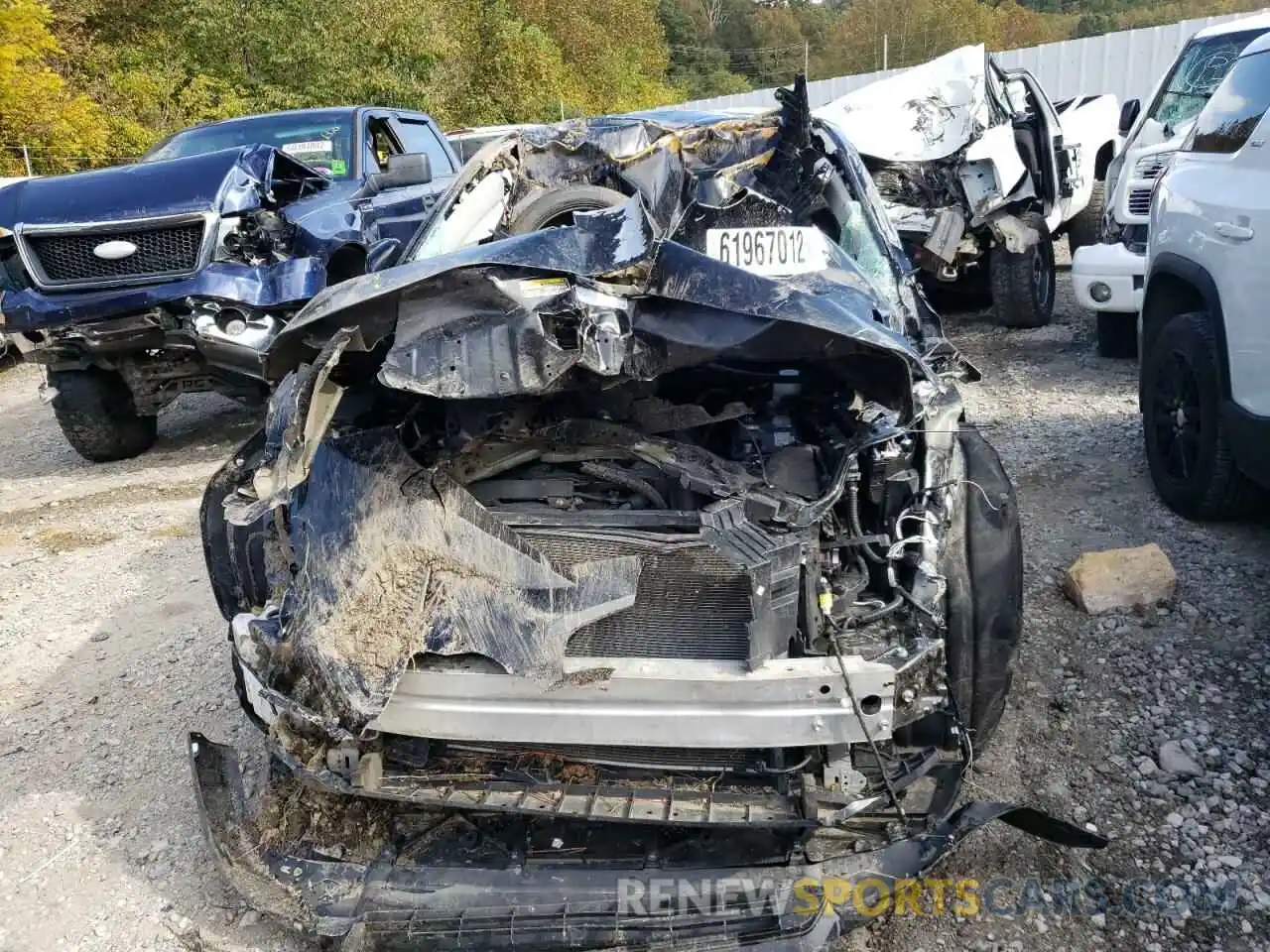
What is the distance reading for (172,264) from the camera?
554cm

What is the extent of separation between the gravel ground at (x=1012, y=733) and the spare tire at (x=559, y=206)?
7.00 ft

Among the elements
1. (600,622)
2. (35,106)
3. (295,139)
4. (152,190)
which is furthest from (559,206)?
(35,106)

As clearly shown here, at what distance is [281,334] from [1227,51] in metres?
7.39

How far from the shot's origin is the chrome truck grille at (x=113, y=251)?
5531mm

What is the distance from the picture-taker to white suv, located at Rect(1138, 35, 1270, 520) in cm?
334

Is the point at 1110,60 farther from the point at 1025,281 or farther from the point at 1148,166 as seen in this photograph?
the point at 1148,166

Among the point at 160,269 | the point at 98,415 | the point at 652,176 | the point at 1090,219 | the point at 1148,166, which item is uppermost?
the point at 652,176

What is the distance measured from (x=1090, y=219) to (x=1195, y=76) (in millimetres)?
2107

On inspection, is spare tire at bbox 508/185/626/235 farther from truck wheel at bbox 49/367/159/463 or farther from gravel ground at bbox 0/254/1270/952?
truck wheel at bbox 49/367/159/463

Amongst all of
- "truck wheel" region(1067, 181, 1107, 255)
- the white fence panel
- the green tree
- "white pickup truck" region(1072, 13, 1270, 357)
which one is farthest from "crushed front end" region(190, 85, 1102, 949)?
the green tree

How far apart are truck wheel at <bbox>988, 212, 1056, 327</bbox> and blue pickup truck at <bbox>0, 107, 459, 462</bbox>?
4639 mm

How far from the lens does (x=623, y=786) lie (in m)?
2.27

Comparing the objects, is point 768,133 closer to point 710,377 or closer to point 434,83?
point 710,377

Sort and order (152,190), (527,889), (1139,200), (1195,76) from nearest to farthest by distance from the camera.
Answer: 1. (527,889)
2. (152,190)
3. (1139,200)
4. (1195,76)
